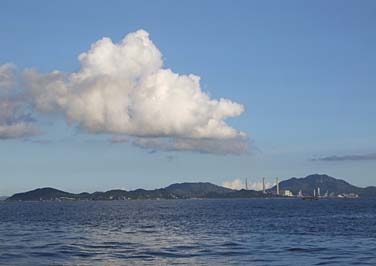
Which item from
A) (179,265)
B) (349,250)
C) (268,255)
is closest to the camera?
(179,265)

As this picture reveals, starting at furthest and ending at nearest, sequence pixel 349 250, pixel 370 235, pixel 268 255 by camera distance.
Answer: pixel 370 235, pixel 349 250, pixel 268 255

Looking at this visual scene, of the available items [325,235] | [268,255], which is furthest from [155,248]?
[325,235]

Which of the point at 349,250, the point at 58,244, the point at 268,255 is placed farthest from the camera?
the point at 58,244

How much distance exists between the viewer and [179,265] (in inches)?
2376

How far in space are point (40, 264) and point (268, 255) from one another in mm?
25804

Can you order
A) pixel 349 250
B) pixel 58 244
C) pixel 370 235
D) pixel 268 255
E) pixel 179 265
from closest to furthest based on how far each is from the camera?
pixel 179 265, pixel 268 255, pixel 349 250, pixel 58 244, pixel 370 235

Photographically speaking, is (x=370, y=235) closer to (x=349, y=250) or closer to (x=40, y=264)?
(x=349, y=250)

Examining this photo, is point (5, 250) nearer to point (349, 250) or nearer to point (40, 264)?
point (40, 264)

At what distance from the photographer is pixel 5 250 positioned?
7550 centimetres

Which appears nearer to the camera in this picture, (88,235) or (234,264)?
(234,264)

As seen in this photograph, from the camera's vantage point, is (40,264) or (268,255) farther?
(268,255)

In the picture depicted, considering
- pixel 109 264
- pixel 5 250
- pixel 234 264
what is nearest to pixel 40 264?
pixel 109 264

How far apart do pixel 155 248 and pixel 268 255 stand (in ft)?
51.5

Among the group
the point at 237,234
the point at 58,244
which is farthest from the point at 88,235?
the point at 237,234
